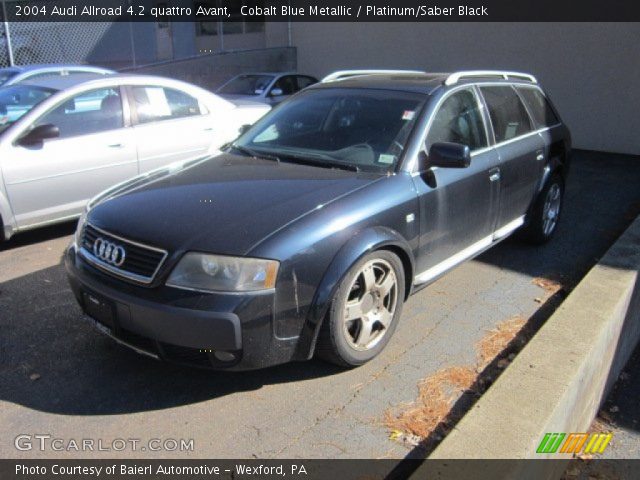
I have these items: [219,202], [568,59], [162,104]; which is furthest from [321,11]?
[219,202]

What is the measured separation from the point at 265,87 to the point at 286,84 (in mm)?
529

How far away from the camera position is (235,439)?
2885mm

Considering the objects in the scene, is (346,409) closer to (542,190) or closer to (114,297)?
(114,297)

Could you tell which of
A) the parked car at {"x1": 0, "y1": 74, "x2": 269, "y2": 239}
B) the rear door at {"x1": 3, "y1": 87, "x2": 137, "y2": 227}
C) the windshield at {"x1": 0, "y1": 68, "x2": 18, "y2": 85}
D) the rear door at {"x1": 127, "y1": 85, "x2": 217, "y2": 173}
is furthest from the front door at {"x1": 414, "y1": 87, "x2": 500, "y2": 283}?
the windshield at {"x1": 0, "y1": 68, "x2": 18, "y2": 85}

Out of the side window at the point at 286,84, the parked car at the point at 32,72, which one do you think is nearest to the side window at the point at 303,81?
the side window at the point at 286,84

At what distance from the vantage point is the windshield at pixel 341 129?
3938 millimetres

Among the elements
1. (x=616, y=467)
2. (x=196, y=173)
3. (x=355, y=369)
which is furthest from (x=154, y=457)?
(x=616, y=467)

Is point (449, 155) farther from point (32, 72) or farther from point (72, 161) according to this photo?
point (32, 72)

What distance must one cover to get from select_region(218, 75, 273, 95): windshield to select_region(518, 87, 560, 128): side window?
24.3 ft

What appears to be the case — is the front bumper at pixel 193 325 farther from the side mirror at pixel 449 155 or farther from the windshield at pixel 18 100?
the windshield at pixel 18 100

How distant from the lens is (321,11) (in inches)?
575

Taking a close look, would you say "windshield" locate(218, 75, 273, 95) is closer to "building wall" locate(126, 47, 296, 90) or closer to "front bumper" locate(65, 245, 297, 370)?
"building wall" locate(126, 47, 296, 90)

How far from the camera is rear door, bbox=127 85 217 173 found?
20.1 ft

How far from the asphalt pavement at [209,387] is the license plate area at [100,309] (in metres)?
0.38
